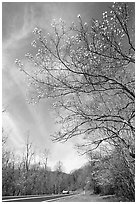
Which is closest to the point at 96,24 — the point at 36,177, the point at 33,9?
the point at 33,9

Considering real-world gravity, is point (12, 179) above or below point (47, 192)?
above

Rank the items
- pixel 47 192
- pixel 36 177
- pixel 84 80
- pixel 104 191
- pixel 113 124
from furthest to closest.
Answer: pixel 47 192
pixel 36 177
pixel 104 191
pixel 113 124
pixel 84 80

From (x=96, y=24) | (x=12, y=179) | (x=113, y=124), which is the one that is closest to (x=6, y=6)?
(x=96, y=24)

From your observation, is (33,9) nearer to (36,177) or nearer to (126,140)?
(126,140)

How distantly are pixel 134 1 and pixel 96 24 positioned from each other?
1.34ft

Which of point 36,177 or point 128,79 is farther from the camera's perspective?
point 36,177

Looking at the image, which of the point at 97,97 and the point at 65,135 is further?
the point at 97,97

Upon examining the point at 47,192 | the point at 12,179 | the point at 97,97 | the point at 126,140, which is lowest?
the point at 47,192

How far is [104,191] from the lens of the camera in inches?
553

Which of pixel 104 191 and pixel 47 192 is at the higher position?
pixel 104 191

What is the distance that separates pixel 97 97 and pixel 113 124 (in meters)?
0.45

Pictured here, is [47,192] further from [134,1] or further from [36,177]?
[134,1]

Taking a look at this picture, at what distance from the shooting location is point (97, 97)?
9.89 feet

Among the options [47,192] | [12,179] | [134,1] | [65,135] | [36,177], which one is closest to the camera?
[134,1]
